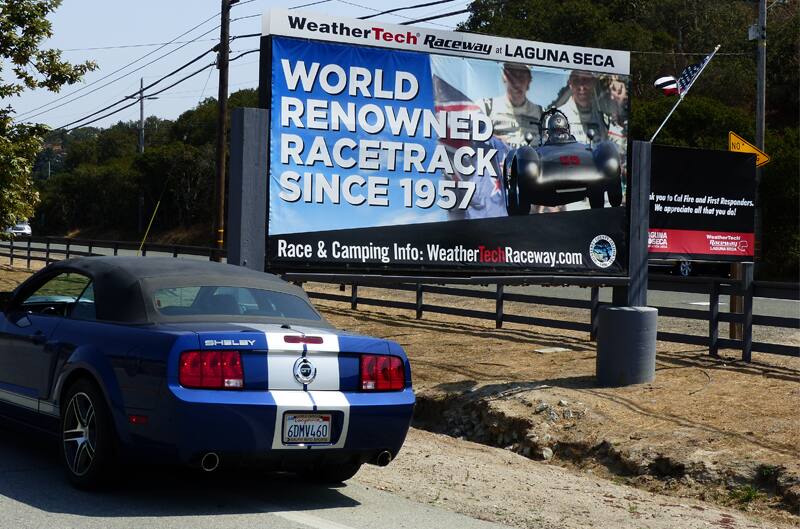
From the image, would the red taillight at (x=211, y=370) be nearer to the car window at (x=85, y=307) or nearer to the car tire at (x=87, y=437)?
the car tire at (x=87, y=437)

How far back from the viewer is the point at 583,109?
13.3 metres

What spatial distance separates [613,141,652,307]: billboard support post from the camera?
13.5 meters

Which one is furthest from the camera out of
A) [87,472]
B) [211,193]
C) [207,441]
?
[211,193]

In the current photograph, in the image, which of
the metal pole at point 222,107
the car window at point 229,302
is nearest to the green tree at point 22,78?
the metal pole at point 222,107

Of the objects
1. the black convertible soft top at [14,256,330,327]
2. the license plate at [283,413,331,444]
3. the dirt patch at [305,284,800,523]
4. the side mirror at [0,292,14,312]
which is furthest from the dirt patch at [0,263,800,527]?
the side mirror at [0,292,14,312]

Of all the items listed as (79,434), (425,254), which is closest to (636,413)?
(425,254)

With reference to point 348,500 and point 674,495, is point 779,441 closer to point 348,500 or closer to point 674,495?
point 674,495

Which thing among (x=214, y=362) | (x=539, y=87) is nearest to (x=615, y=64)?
(x=539, y=87)

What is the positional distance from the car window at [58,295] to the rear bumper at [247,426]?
166 centimetres

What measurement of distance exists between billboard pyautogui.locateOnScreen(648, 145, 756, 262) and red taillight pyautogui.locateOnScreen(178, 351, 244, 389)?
8643mm

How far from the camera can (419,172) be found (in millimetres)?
12242

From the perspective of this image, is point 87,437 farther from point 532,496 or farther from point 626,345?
point 626,345

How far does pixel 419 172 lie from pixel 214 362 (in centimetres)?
598

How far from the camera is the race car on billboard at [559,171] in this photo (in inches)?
507
